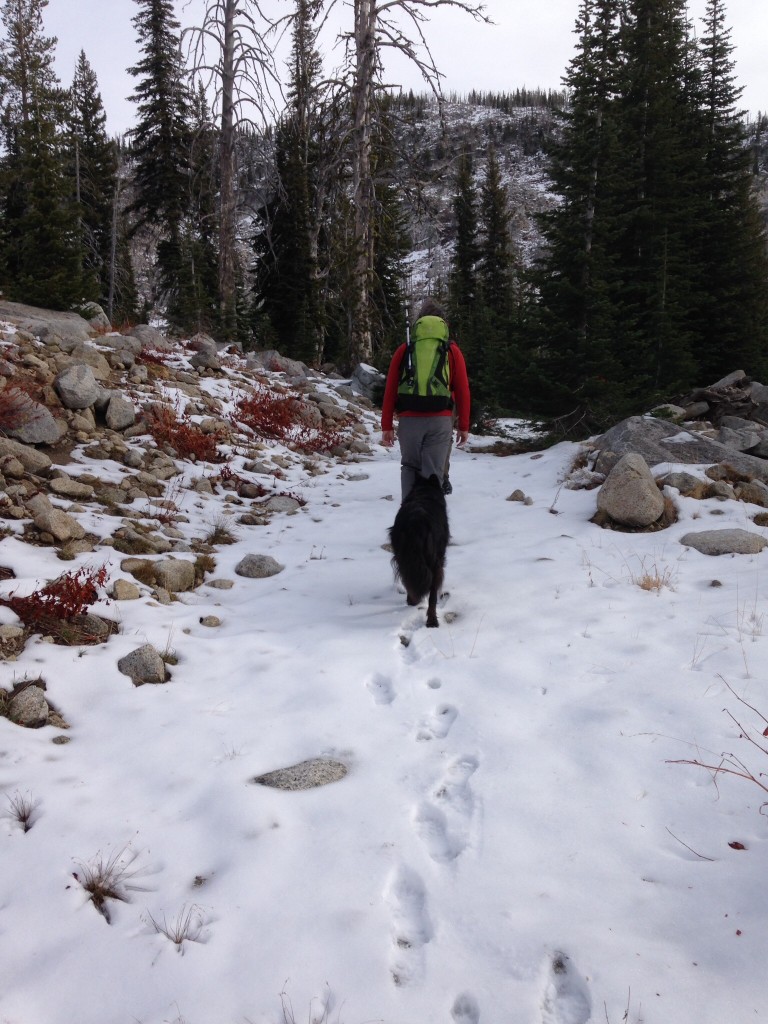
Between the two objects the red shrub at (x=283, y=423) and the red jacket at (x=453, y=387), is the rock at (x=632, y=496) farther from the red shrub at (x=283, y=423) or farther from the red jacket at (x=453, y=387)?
the red shrub at (x=283, y=423)

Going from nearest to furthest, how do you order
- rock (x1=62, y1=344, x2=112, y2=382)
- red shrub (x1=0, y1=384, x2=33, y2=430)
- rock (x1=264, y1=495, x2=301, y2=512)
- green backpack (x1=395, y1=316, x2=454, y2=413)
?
green backpack (x1=395, y1=316, x2=454, y2=413), red shrub (x1=0, y1=384, x2=33, y2=430), rock (x1=264, y1=495, x2=301, y2=512), rock (x1=62, y1=344, x2=112, y2=382)

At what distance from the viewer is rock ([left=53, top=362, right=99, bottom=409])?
24.6 ft

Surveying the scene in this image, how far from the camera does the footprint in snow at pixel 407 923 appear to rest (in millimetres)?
1898

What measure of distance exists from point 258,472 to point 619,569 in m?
5.49

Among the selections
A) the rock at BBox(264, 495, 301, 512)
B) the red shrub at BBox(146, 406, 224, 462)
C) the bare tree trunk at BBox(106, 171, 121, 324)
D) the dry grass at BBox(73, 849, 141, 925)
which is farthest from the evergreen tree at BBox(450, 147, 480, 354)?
the dry grass at BBox(73, 849, 141, 925)

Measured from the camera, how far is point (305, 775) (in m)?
2.85

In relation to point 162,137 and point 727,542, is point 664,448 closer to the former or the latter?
point 727,542

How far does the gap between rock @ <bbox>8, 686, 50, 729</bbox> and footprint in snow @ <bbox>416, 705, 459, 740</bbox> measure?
2066mm

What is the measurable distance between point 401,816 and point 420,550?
220cm

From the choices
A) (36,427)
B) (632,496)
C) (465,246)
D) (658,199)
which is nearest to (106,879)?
(632,496)

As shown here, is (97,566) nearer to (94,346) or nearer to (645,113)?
(94,346)

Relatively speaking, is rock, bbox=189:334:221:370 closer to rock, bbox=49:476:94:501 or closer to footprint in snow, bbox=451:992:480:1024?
rock, bbox=49:476:94:501

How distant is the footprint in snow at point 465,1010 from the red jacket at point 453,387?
4054 millimetres

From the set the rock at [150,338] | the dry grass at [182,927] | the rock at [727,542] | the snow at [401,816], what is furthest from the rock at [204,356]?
the dry grass at [182,927]
